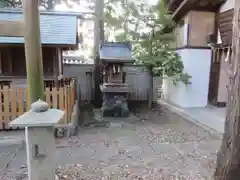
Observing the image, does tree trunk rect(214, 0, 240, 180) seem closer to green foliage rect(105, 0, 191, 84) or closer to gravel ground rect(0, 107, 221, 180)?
gravel ground rect(0, 107, 221, 180)

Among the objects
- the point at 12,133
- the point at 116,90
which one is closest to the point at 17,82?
the point at 12,133

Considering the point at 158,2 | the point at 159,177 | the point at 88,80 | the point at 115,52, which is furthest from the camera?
the point at 88,80

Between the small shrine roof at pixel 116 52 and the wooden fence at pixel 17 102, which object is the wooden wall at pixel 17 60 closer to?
→ the small shrine roof at pixel 116 52

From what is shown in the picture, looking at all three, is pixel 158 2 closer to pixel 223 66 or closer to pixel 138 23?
pixel 138 23

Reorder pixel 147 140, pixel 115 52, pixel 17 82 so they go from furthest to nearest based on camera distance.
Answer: pixel 115 52, pixel 17 82, pixel 147 140

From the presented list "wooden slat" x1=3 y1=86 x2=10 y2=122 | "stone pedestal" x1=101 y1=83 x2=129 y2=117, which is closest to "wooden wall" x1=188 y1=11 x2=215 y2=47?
"stone pedestal" x1=101 y1=83 x2=129 y2=117

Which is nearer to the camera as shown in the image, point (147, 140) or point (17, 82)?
point (147, 140)

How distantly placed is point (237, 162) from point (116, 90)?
5.33m

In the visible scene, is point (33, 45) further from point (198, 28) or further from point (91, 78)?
point (198, 28)

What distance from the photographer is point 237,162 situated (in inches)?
98.2

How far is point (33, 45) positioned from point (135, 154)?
8.77ft

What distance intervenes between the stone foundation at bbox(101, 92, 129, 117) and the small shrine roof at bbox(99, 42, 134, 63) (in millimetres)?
1171

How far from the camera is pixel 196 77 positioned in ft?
29.7

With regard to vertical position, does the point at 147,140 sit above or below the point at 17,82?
below
